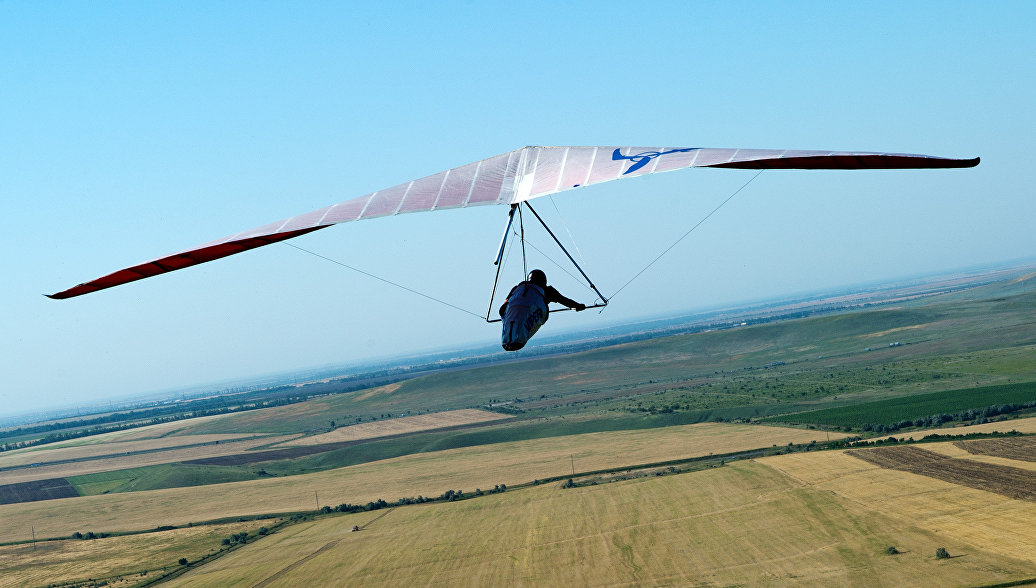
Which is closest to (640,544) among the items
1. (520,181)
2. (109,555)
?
(520,181)

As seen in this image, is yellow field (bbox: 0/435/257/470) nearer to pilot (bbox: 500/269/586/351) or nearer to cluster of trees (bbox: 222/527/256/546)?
cluster of trees (bbox: 222/527/256/546)

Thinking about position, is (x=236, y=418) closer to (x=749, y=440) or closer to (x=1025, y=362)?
(x=749, y=440)

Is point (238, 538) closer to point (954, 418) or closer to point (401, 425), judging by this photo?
point (954, 418)

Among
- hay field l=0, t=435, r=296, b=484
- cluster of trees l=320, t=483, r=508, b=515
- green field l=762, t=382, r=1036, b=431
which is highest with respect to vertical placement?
hay field l=0, t=435, r=296, b=484

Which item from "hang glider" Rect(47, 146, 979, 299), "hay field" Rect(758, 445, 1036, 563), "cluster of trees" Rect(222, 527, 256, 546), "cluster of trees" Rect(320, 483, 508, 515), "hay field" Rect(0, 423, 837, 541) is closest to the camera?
"hang glider" Rect(47, 146, 979, 299)

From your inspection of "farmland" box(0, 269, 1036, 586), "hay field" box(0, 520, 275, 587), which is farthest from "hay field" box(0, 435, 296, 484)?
"hay field" box(0, 520, 275, 587)

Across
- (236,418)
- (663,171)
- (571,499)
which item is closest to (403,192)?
(663,171)
